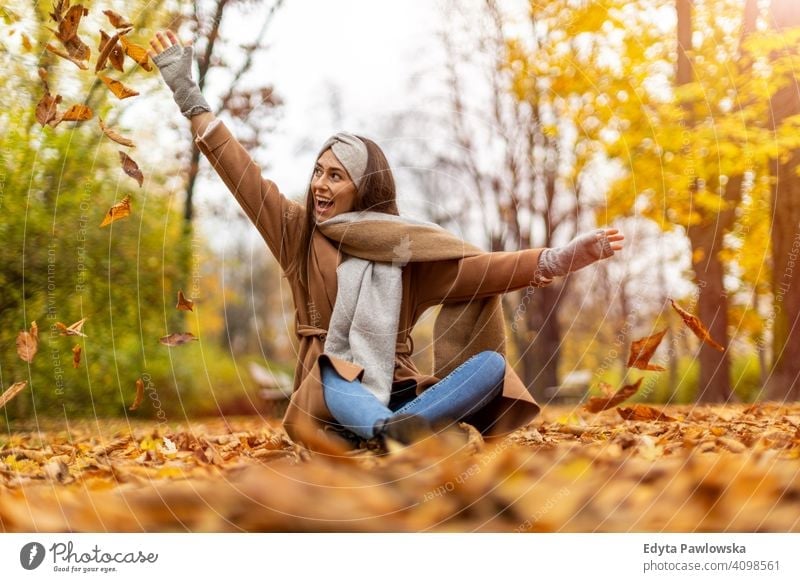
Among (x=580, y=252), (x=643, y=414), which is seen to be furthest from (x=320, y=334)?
(x=643, y=414)

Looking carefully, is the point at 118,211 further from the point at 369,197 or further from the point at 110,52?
the point at 369,197

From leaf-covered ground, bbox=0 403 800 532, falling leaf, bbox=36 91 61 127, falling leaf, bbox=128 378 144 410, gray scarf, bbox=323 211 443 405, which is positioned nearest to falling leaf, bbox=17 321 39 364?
falling leaf, bbox=128 378 144 410

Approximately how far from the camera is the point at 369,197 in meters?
2.33

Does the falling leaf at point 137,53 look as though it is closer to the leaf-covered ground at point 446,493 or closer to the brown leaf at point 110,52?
the brown leaf at point 110,52

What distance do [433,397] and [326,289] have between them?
1.47ft

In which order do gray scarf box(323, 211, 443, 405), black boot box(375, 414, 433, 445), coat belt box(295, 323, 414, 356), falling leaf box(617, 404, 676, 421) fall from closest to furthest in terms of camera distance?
black boot box(375, 414, 433, 445)
gray scarf box(323, 211, 443, 405)
coat belt box(295, 323, 414, 356)
falling leaf box(617, 404, 676, 421)

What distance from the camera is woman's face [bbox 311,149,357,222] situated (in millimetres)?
2277

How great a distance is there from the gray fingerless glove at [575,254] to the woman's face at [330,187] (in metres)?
0.53

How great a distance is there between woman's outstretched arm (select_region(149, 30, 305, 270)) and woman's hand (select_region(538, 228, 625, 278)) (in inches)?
26.5

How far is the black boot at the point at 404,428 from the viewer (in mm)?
1939

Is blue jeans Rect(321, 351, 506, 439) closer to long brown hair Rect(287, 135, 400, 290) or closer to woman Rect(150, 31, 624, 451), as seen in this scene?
woman Rect(150, 31, 624, 451)

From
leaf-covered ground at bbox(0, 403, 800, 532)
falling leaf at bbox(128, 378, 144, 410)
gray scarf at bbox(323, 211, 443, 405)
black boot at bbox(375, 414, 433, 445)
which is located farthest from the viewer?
gray scarf at bbox(323, 211, 443, 405)
